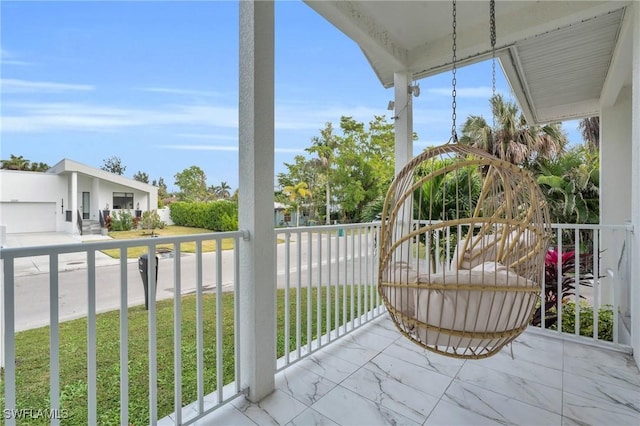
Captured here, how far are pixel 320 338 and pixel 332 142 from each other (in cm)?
1713

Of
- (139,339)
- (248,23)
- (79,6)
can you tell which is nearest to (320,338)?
(139,339)

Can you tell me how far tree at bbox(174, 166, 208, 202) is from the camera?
1343 centimetres

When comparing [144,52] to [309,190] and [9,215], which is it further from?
[309,190]

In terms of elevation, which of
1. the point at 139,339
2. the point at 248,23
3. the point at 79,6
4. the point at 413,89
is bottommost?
the point at 139,339

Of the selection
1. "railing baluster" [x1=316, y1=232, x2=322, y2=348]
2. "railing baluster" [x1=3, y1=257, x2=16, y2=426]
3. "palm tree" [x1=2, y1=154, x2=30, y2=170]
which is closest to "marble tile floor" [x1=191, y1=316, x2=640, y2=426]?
"railing baluster" [x1=316, y1=232, x2=322, y2=348]

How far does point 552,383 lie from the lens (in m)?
2.11

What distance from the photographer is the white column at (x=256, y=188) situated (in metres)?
1.88

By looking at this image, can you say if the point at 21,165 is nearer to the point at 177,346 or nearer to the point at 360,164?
the point at 177,346

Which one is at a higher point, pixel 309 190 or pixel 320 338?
pixel 309 190

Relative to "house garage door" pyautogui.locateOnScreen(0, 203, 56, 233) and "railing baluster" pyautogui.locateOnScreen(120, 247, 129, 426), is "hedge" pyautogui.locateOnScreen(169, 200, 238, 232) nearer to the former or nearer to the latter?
"house garage door" pyautogui.locateOnScreen(0, 203, 56, 233)

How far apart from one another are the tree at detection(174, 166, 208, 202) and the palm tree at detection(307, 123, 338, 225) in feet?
22.1

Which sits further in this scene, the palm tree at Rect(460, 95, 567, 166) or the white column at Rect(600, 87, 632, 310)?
the palm tree at Rect(460, 95, 567, 166)

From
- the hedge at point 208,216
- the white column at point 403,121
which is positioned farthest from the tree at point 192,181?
the white column at point 403,121

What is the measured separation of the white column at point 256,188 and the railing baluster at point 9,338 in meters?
1.03
